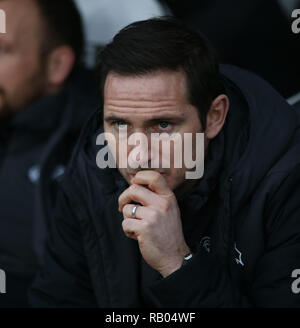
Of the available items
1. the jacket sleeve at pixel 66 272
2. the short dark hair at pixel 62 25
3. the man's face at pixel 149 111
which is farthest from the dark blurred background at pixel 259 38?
the jacket sleeve at pixel 66 272

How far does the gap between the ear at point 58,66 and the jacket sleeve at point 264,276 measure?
1499 millimetres

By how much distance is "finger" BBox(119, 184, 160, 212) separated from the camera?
1.82m

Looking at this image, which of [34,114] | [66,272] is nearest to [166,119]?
[66,272]

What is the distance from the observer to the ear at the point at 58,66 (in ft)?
9.95

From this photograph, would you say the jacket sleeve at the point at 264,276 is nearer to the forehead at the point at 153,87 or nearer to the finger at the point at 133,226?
the finger at the point at 133,226

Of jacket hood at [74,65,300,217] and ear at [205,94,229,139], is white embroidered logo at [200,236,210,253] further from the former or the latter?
ear at [205,94,229,139]

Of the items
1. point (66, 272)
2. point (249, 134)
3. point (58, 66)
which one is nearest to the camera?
point (249, 134)

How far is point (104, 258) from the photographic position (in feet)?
6.74

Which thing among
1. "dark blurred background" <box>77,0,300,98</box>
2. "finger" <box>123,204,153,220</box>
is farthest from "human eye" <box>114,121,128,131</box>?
"dark blurred background" <box>77,0,300,98</box>

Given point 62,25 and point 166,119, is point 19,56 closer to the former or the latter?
point 62,25

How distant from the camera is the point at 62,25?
10.0 ft

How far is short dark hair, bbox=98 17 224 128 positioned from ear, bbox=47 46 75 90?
112 cm

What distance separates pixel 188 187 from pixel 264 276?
40cm
